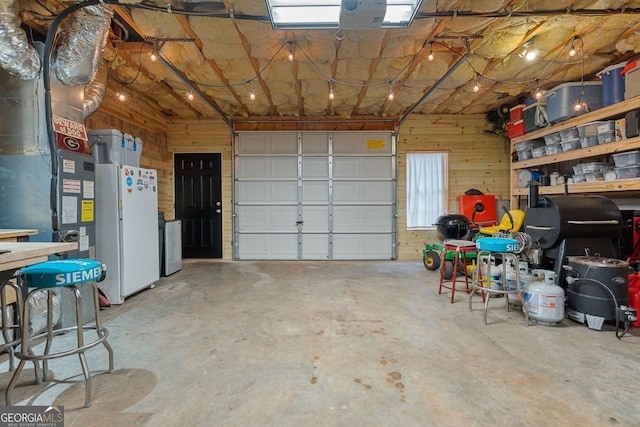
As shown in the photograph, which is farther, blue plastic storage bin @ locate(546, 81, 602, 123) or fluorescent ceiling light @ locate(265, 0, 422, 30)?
blue plastic storage bin @ locate(546, 81, 602, 123)

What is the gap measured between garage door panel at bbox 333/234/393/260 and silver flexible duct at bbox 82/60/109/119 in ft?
14.3

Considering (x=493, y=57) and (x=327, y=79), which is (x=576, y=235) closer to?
(x=493, y=57)

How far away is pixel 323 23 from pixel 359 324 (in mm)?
2703

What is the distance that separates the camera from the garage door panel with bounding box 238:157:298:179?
6172 millimetres

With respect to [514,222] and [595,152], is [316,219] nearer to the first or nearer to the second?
[514,222]

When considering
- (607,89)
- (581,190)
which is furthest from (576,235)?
(607,89)

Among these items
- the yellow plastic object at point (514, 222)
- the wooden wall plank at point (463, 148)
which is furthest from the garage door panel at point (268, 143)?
the yellow plastic object at point (514, 222)

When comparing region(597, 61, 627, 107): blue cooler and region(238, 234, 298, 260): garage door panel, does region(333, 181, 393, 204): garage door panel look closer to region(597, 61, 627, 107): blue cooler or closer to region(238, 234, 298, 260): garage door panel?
region(238, 234, 298, 260): garage door panel

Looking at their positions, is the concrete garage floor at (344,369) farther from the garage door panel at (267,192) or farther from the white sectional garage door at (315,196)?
the garage door panel at (267,192)

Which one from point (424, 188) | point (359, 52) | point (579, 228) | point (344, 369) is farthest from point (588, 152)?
point (344, 369)

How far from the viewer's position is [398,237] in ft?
20.3

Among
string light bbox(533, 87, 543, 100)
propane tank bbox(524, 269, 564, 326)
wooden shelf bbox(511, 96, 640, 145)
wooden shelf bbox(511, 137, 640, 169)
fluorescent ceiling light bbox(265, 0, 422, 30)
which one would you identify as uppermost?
string light bbox(533, 87, 543, 100)

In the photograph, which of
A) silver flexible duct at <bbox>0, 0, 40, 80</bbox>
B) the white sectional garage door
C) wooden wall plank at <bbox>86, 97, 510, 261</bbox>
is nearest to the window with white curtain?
wooden wall plank at <bbox>86, 97, 510, 261</bbox>

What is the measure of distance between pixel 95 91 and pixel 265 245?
374 cm
